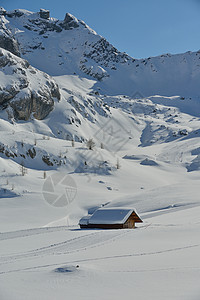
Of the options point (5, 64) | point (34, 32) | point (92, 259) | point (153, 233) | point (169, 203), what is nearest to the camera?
point (92, 259)

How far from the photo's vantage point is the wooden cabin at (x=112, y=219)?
83.3 feet

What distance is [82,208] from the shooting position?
3469cm

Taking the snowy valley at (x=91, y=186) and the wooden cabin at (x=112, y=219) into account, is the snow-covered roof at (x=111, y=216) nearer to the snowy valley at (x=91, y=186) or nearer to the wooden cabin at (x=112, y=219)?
the wooden cabin at (x=112, y=219)

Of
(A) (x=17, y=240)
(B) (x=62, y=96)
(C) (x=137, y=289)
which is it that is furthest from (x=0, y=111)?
(C) (x=137, y=289)

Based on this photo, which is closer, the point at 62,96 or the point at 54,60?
the point at 62,96

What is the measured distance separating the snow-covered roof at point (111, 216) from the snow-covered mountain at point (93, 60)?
114388mm

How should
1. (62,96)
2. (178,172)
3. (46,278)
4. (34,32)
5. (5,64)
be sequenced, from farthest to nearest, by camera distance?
(34,32) → (62,96) → (5,64) → (178,172) → (46,278)

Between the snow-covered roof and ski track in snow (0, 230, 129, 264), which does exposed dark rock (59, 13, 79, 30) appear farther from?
ski track in snow (0, 230, 129, 264)

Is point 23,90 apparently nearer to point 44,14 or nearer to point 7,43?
point 7,43

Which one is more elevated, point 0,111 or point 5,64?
point 5,64

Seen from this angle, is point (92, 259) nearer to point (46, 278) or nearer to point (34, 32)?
point (46, 278)

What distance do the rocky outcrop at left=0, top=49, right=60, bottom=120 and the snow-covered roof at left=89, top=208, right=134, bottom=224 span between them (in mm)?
41161

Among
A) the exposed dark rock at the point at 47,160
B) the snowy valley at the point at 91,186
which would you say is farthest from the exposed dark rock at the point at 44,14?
the exposed dark rock at the point at 47,160

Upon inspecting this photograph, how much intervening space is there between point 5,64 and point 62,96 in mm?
18370
